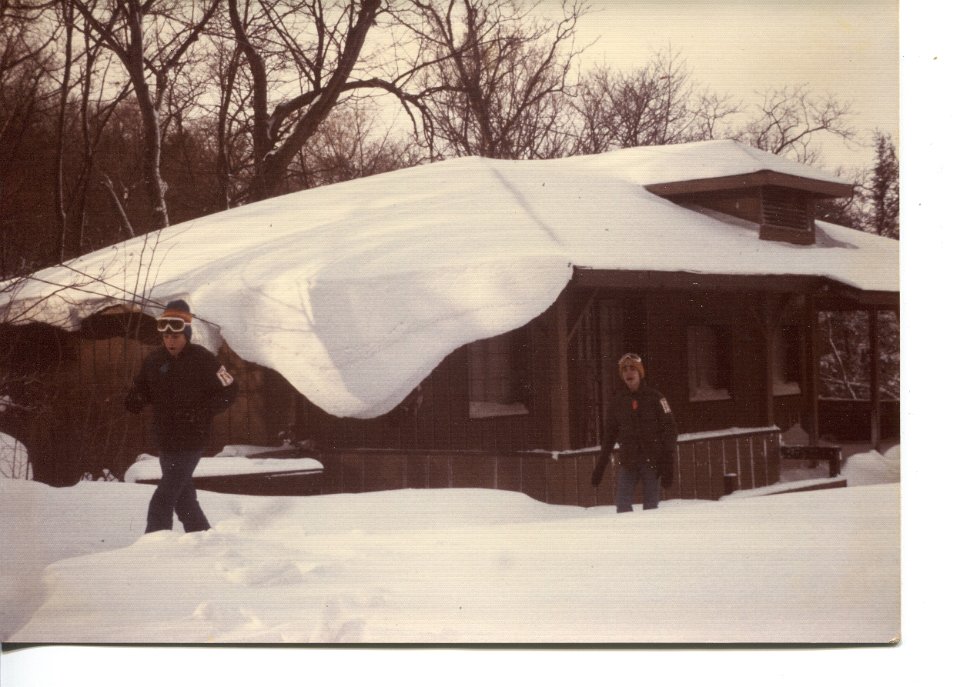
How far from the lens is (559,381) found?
9133 millimetres

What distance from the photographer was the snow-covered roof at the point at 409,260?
7637mm

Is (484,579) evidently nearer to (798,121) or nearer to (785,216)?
(798,121)

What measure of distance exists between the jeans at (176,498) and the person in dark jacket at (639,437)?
2.87m

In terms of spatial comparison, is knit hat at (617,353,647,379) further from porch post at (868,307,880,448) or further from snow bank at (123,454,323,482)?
snow bank at (123,454,323,482)

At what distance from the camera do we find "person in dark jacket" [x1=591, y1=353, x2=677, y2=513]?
25.8 ft

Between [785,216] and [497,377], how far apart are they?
3.57 m

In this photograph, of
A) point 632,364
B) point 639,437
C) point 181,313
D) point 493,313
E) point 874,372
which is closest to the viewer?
point 181,313

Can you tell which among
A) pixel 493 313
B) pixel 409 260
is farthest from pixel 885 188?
pixel 409 260

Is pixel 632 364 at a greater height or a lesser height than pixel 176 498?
greater

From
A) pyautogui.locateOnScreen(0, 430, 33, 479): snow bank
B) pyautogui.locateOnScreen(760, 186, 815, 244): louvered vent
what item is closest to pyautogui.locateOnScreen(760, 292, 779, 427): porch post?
pyautogui.locateOnScreen(760, 186, 815, 244): louvered vent

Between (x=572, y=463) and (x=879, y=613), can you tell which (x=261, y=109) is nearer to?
(x=572, y=463)

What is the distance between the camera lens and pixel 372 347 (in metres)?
7.46

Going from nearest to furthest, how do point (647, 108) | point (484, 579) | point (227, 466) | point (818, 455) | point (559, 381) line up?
point (484, 579)
point (647, 108)
point (227, 466)
point (559, 381)
point (818, 455)
